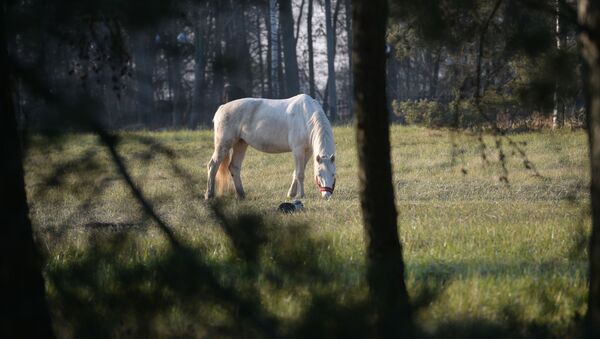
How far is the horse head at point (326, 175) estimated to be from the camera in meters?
13.6

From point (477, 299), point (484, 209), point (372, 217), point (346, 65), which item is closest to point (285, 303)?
point (372, 217)

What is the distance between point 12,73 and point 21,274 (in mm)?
1084

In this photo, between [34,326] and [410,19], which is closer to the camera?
[34,326]

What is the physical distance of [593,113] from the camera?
14.7 ft

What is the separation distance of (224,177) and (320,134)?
1889mm

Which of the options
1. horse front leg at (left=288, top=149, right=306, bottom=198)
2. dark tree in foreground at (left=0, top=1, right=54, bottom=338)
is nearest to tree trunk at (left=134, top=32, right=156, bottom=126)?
dark tree in foreground at (left=0, top=1, right=54, bottom=338)

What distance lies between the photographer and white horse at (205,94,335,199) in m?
14.6

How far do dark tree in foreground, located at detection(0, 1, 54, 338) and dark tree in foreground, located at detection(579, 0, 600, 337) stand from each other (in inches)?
104

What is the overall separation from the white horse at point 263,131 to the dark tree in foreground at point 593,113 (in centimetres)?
984

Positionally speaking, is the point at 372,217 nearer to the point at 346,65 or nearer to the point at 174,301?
the point at 174,301

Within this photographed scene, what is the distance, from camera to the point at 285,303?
401 centimetres

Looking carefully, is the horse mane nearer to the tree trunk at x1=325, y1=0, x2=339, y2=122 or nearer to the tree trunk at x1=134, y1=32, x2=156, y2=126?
the tree trunk at x1=134, y1=32, x2=156, y2=126

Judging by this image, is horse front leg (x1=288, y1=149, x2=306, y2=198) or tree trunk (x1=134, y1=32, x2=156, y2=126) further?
horse front leg (x1=288, y1=149, x2=306, y2=198)

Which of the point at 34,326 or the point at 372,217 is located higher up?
the point at 372,217
